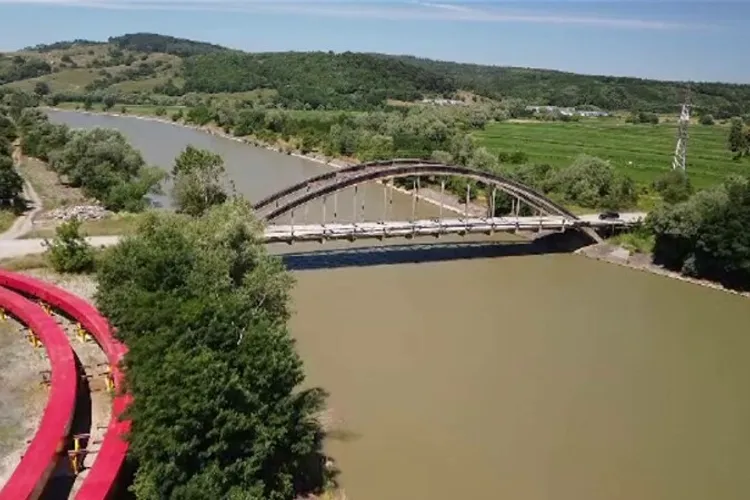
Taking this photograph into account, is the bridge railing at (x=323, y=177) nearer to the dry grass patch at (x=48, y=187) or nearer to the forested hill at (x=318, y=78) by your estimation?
Result: the dry grass patch at (x=48, y=187)

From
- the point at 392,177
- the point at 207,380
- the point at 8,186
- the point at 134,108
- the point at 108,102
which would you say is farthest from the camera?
the point at 108,102

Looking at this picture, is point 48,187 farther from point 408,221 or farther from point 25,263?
point 408,221

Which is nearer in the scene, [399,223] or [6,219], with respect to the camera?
[399,223]

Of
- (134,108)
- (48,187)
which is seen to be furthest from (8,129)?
(134,108)

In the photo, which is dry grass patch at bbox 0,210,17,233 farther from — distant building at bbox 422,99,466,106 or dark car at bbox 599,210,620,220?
distant building at bbox 422,99,466,106

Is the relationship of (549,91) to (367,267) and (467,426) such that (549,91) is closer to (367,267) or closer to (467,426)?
(367,267)

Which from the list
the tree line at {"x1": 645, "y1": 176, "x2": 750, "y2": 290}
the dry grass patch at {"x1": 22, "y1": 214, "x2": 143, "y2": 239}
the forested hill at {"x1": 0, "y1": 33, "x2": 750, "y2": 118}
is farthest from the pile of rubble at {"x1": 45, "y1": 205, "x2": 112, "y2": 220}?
the forested hill at {"x1": 0, "y1": 33, "x2": 750, "y2": 118}
